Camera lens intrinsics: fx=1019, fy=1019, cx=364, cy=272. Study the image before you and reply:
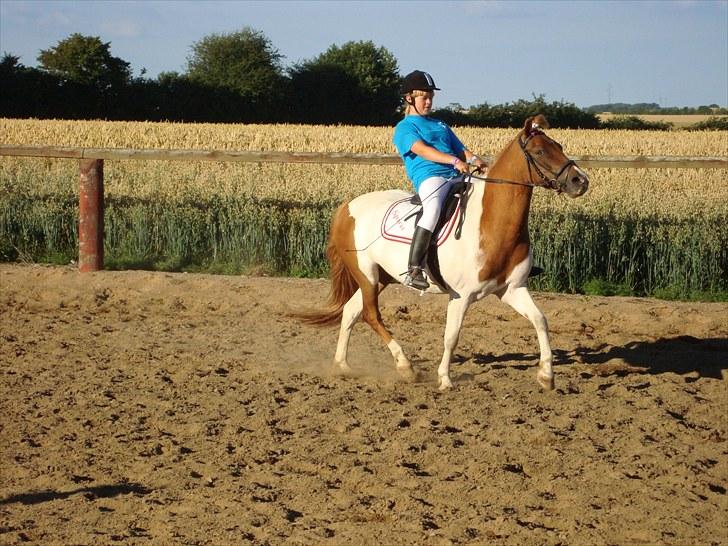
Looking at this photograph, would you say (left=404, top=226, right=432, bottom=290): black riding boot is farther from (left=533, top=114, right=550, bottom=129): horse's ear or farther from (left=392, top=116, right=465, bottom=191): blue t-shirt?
(left=533, top=114, right=550, bottom=129): horse's ear

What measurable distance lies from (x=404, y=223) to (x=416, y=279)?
0.45 meters

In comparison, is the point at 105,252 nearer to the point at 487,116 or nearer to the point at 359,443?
the point at 359,443

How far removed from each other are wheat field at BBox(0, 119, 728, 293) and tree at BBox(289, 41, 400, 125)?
4262cm

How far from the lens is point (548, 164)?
22.2 feet

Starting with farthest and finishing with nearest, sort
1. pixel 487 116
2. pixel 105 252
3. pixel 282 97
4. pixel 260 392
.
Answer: pixel 282 97 → pixel 487 116 → pixel 105 252 → pixel 260 392

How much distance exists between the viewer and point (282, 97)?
2338 inches

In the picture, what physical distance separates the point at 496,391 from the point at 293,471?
228 centimetres

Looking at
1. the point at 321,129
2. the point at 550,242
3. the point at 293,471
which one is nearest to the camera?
the point at 293,471

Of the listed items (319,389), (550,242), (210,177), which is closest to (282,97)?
(210,177)

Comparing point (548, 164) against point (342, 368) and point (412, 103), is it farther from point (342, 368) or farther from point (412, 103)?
point (342, 368)

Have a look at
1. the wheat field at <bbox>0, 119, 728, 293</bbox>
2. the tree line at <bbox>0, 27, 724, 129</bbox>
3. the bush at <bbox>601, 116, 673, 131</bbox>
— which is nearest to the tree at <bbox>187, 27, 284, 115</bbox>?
the tree line at <bbox>0, 27, 724, 129</bbox>

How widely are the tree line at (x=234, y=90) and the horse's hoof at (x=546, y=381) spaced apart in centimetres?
4345

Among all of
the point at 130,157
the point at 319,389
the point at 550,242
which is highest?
the point at 130,157

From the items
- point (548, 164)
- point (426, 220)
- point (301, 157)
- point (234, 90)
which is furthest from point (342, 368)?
point (234, 90)
